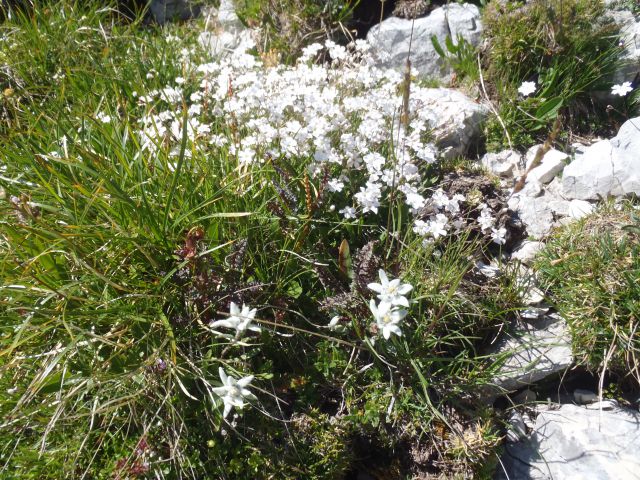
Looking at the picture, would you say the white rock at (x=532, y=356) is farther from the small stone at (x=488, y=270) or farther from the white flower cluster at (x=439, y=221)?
the white flower cluster at (x=439, y=221)

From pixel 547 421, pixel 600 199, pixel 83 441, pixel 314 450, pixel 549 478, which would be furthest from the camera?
pixel 600 199

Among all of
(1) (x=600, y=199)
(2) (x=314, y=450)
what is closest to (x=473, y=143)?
Answer: (1) (x=600, y=199)

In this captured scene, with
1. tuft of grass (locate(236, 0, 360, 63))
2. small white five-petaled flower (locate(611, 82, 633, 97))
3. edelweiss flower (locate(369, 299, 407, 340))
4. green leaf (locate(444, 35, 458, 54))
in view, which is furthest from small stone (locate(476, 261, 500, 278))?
tuft of grass (locate(236, 0, 360, 63))

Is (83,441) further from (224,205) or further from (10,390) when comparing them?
(224,205)

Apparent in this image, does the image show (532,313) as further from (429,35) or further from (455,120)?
(429,35)

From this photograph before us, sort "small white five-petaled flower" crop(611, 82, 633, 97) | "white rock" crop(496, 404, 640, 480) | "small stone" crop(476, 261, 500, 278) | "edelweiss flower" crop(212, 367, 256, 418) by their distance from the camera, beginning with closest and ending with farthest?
"edelweiss flower" crop(212, 367, 256, 418) → "white rock" crop(496, 404, 640, 480) → "small stone" crop(476, 261, 500, 278) → "small white five-petaled flower" crop(611, 82, 633, 97)

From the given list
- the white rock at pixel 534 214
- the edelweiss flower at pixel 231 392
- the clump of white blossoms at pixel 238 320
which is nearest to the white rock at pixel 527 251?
the white rock at pixel 534 214

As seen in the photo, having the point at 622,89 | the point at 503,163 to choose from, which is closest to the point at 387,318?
the point at 503,163

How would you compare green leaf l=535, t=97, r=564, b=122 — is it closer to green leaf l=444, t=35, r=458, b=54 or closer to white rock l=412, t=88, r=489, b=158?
white rock l=412, t=88, r=489, b=158
